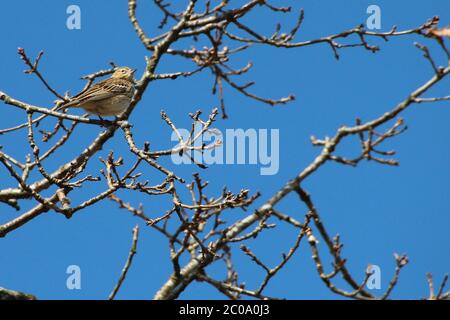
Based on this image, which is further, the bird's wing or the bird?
the bird

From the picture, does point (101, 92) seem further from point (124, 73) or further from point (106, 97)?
point (124, 73)

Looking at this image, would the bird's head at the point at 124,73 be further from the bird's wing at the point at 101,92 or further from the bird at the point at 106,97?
the bird's wing at the point at 101,92

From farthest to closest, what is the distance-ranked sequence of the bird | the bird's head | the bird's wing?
the bird's head < the bird < the bird's wing

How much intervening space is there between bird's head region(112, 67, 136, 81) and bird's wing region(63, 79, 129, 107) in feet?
1.04

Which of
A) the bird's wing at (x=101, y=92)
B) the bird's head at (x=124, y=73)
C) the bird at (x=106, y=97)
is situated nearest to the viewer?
the bird's wing at (x=101, y=92)

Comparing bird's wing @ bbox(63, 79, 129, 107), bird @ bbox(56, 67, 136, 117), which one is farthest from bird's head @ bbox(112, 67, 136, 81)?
bird's wing @ bbox(63, 79, 129, 107)

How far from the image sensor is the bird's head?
13223 millimetres

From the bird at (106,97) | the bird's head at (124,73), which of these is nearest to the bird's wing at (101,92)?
the bird at (106,97)

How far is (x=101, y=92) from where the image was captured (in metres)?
11.9

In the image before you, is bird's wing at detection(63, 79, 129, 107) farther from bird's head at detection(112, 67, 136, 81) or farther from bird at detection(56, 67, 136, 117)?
bird's head at detection(112, 67, 136, 81)

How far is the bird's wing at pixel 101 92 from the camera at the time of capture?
11172 mm
